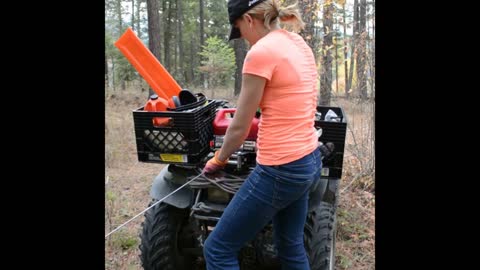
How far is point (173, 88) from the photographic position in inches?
139

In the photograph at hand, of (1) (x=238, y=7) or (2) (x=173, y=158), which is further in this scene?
(2) (x=173, y=158)

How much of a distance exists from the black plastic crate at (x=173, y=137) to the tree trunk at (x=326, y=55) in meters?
4.02

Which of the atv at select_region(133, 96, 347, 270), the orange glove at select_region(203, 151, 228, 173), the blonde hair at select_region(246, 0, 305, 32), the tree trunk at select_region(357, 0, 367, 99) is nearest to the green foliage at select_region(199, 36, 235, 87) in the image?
the tree trunk at select_region(357, 0, 367, 99)

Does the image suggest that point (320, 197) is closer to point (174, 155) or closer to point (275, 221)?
point (275, 221)

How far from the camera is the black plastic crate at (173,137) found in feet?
9.81

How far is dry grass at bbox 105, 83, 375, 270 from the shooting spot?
4.30 metres

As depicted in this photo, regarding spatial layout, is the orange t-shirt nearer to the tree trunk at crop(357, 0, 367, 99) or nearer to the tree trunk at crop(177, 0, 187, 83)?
the tree trunk at crop(357, 0, 367, 99)

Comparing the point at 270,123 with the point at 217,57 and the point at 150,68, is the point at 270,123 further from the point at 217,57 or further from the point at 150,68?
the point at 217,57

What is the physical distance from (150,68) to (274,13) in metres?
1.44

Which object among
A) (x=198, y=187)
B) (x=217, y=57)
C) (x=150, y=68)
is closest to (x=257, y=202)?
(x=198, y=187)

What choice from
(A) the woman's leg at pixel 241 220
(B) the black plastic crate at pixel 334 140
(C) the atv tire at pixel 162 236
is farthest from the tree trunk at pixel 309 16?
(A) the woman's leg at pixel 241 220

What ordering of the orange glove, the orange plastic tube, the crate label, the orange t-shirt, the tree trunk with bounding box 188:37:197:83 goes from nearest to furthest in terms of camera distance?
the orange t-shirt
the orange glove
the crate label
the orange plastic tube
the tree trunk with bounding box 188:37:197:83

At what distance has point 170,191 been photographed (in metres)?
3.36

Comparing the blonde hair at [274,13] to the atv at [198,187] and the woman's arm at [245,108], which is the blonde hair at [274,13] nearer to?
the woman's arm at [245,108]
